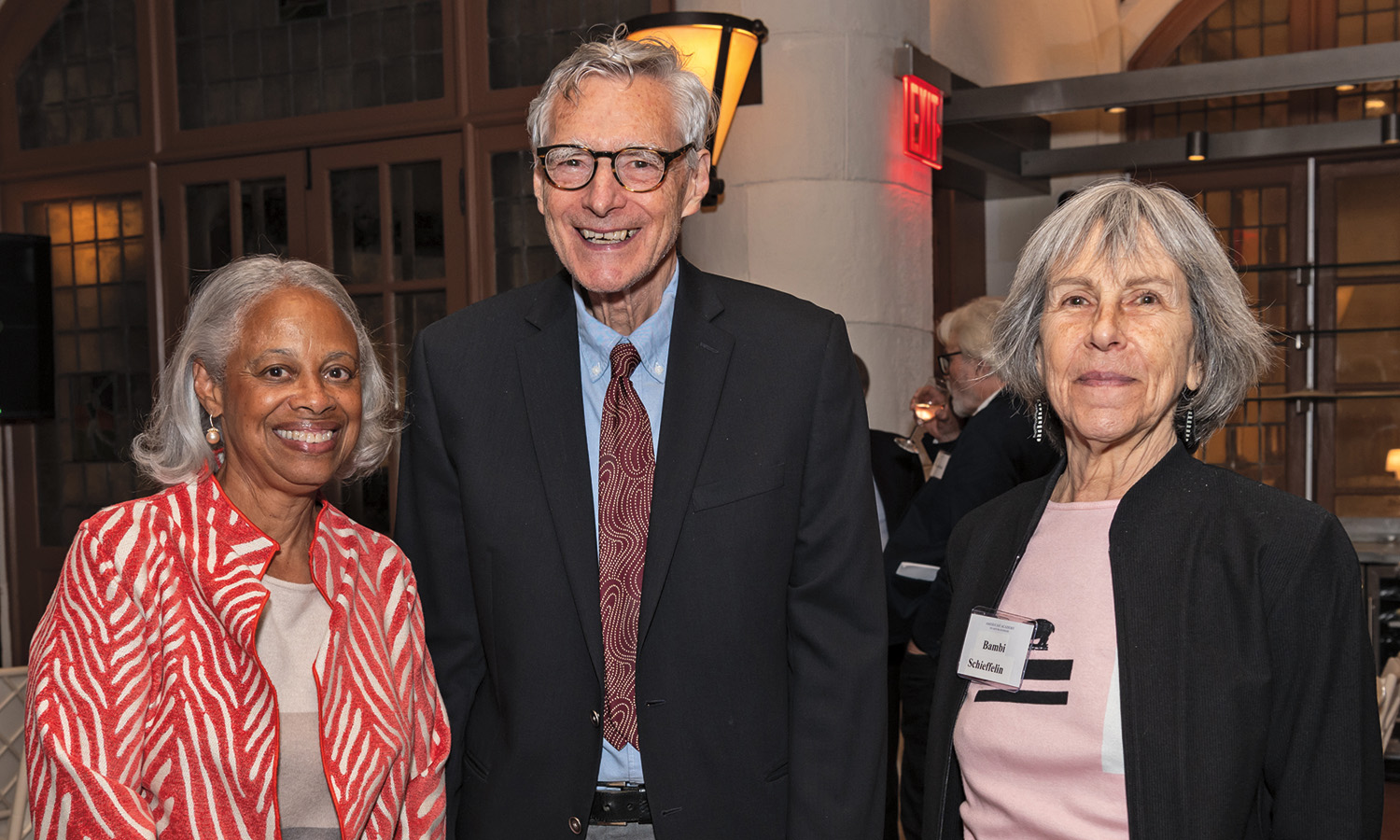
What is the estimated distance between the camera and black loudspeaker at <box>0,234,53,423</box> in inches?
139

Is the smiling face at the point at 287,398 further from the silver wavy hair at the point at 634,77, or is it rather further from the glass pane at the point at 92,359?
the glass pane at the point at 92,359

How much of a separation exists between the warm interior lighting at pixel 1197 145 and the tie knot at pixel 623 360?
5.22 metres

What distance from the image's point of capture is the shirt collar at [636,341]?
1705 millimetres

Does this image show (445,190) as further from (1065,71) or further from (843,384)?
(1065,71)

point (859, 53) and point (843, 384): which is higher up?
point (859, 53)

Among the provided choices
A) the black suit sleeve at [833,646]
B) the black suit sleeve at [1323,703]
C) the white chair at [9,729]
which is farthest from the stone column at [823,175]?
the black suit sleeve at [1323,703]

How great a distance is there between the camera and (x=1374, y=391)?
249 inches

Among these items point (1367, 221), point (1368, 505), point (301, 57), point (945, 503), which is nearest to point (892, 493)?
point (945, 503)

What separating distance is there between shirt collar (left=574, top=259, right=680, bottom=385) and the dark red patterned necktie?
0.02 m

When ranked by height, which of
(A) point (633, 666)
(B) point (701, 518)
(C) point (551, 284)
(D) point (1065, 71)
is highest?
(D) point (1065, 71)

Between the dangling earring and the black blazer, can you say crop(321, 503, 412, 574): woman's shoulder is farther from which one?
the dangling earring

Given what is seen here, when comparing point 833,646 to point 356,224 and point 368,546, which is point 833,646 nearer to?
point 368,546

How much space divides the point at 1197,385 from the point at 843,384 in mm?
469

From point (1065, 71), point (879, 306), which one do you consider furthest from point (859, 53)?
point (1065, 71)
